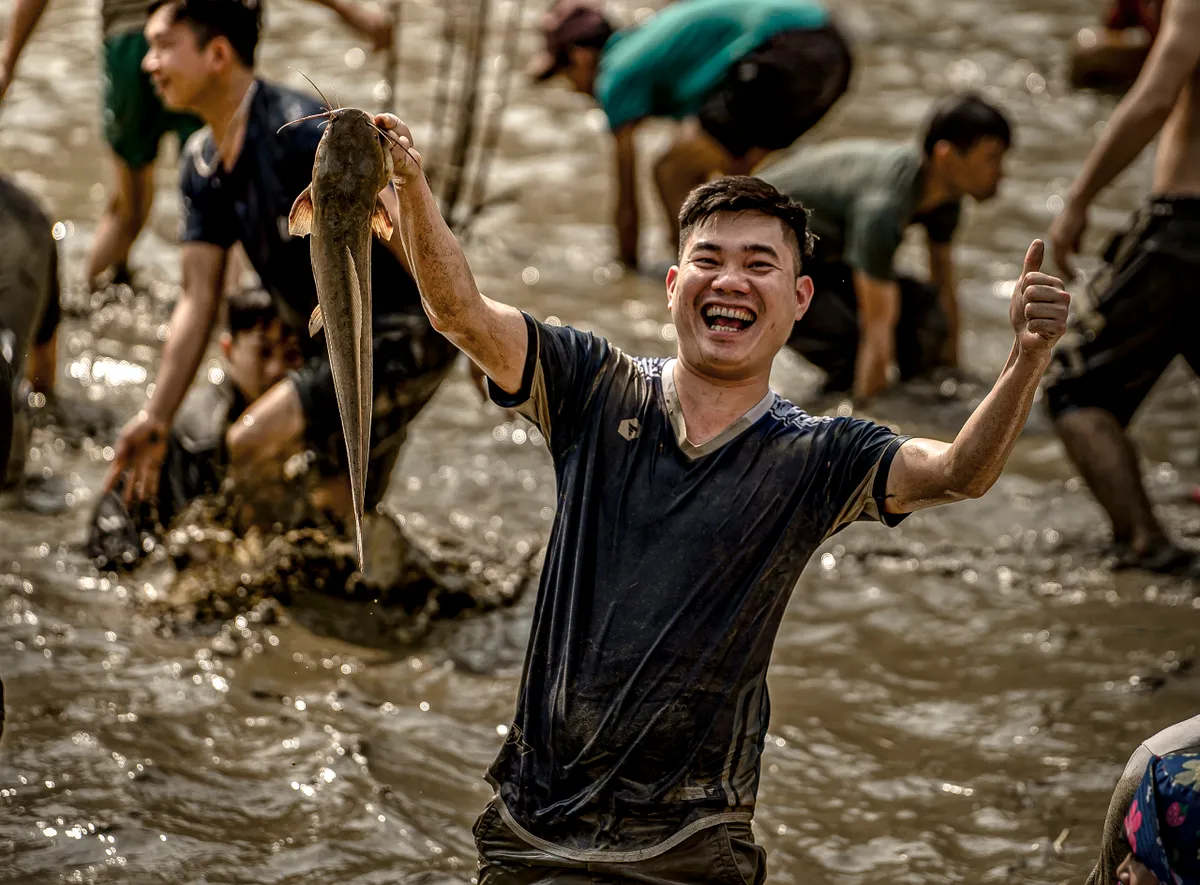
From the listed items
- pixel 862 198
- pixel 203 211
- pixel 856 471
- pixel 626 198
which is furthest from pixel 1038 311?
pixel 626 198

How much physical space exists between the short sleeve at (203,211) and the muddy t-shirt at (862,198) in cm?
252

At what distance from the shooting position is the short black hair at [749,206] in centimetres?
315

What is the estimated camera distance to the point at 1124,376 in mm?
5715

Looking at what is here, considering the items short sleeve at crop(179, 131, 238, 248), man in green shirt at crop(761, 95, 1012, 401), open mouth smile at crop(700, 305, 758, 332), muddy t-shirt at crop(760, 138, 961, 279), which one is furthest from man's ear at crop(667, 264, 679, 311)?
muddy t-shirt at crop(760, 138, 961, 279)

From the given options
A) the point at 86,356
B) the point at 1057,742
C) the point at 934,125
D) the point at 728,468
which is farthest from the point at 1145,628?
the point at 86,356

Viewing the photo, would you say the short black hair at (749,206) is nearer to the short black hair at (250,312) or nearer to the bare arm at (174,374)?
the bare arm at (174,374)

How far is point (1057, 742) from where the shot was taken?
4.74m

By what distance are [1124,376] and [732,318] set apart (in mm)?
3049

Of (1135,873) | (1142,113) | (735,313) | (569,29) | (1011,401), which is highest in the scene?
(569,29)

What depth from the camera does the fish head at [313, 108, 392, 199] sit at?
9.00 feet

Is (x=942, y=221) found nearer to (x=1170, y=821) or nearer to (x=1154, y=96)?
(x=1154, y=96)

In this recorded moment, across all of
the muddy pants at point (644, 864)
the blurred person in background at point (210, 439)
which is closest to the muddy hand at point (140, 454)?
the blurred person in background at point (210, 439)

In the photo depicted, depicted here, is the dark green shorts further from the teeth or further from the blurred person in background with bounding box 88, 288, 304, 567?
the teeth

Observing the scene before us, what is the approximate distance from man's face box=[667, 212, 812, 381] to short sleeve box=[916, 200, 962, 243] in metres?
4.25
